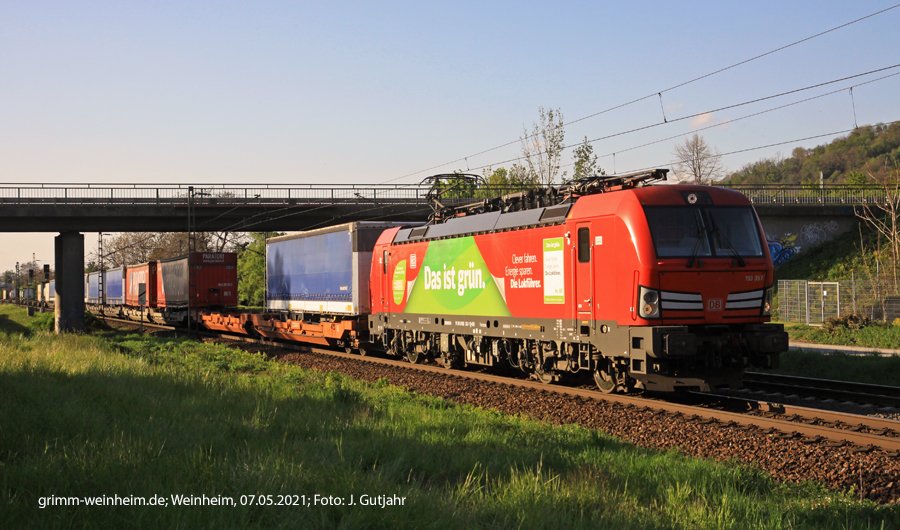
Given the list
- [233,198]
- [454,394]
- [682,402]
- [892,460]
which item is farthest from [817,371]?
[233,198]

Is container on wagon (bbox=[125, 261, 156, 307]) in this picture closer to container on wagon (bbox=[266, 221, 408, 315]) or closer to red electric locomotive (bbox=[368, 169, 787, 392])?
container on wagon (bbox=[266, 221, 408, 315])

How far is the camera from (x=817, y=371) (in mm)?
19766

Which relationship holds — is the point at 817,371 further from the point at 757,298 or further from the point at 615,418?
the point at 615,418

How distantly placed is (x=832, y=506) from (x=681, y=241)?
23.2 ft

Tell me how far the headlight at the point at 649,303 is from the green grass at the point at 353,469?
2961 mm

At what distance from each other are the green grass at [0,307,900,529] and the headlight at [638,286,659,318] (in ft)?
9.72

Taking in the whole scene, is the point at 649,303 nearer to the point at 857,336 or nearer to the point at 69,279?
the point at 857,336

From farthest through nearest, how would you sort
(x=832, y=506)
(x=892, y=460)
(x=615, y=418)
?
(x=615, y=418), (x=892, y=460), (x=832, y=506)

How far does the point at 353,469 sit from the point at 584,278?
8.09 meters

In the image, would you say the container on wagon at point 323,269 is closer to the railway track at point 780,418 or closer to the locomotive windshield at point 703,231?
the railway track at point 780,418

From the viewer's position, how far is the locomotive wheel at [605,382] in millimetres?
15680

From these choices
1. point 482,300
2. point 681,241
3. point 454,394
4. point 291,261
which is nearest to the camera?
point 681,241

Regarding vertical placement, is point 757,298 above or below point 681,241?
below

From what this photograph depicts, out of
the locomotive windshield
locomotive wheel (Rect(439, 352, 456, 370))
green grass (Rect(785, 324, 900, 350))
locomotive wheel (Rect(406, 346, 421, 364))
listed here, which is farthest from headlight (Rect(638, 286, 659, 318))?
green grass (Rect(785, 324, 900, 350))
